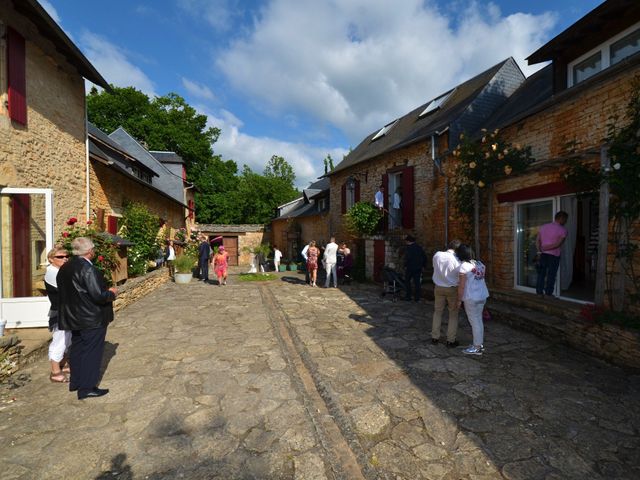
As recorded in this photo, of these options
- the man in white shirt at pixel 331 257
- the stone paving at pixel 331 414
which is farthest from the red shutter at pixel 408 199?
the stone paving at pixel 331 414

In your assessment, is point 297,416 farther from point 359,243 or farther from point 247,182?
point 247,182

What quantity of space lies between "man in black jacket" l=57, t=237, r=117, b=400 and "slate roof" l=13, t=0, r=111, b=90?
15.8 ft

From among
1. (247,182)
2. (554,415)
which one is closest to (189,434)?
(554,415)

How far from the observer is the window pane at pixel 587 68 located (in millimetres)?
5828

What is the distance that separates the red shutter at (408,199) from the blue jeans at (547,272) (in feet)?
15.8

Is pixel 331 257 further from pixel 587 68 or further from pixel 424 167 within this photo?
pixel 587 68

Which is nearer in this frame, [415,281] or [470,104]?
[415,281]

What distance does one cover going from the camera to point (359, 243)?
13.8 m

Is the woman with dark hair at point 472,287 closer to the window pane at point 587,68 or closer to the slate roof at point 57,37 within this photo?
the window pane at point 587,68

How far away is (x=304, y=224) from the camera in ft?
68.6

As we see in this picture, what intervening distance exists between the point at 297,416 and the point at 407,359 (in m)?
1.89

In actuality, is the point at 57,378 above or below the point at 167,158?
below

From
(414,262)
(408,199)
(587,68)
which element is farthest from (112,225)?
(587,68)

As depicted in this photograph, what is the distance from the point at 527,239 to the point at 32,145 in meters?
9.70
